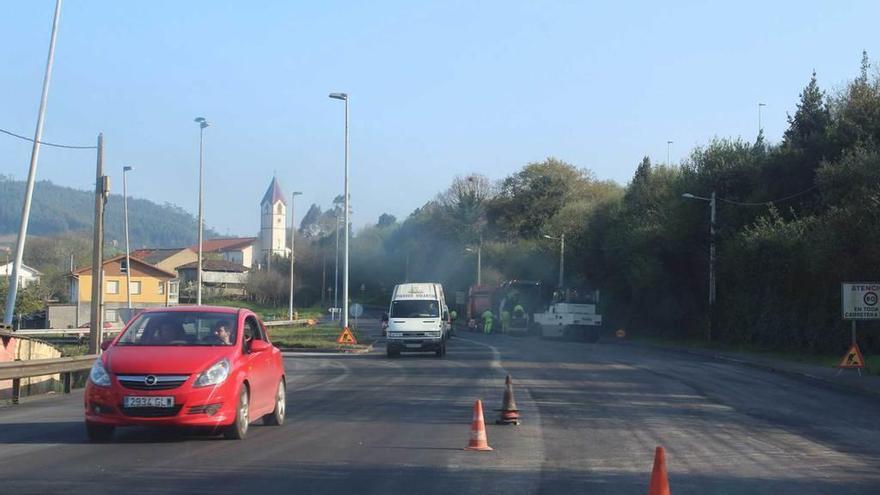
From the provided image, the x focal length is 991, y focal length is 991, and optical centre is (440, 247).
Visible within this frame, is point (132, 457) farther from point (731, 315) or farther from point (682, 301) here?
point (682, 301)

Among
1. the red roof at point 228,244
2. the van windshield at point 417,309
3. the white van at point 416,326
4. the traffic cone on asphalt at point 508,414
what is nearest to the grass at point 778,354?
the white van at point 416,326

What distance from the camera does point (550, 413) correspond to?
1597cm

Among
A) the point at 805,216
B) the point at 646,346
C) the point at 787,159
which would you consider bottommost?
the point at 646,346

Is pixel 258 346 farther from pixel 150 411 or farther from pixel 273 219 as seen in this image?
pixel 273 219

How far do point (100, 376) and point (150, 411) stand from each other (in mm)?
738

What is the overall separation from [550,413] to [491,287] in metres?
59.7

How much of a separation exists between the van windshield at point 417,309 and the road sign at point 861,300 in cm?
1326

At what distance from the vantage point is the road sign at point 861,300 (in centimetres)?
2806

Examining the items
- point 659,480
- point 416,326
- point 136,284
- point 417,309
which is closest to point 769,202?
point 417,309

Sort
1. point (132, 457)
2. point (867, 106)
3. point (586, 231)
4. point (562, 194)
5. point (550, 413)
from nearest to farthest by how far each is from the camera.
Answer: point (132, 457) < point (550, 413) < point (867, 106) < point (586, 231) < point (562, 194)

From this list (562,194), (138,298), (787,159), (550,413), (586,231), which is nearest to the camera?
(550,413)

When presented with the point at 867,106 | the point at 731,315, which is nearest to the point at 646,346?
the point at 731,315

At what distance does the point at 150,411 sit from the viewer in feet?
35.8

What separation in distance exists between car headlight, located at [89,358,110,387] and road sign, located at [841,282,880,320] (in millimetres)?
22795
